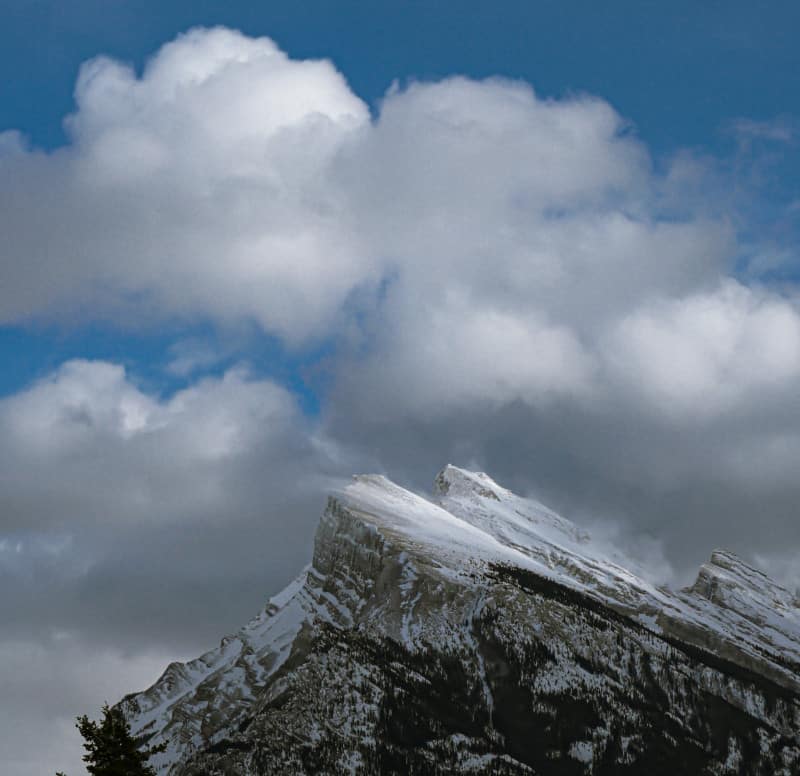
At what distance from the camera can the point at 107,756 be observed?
148 meters
